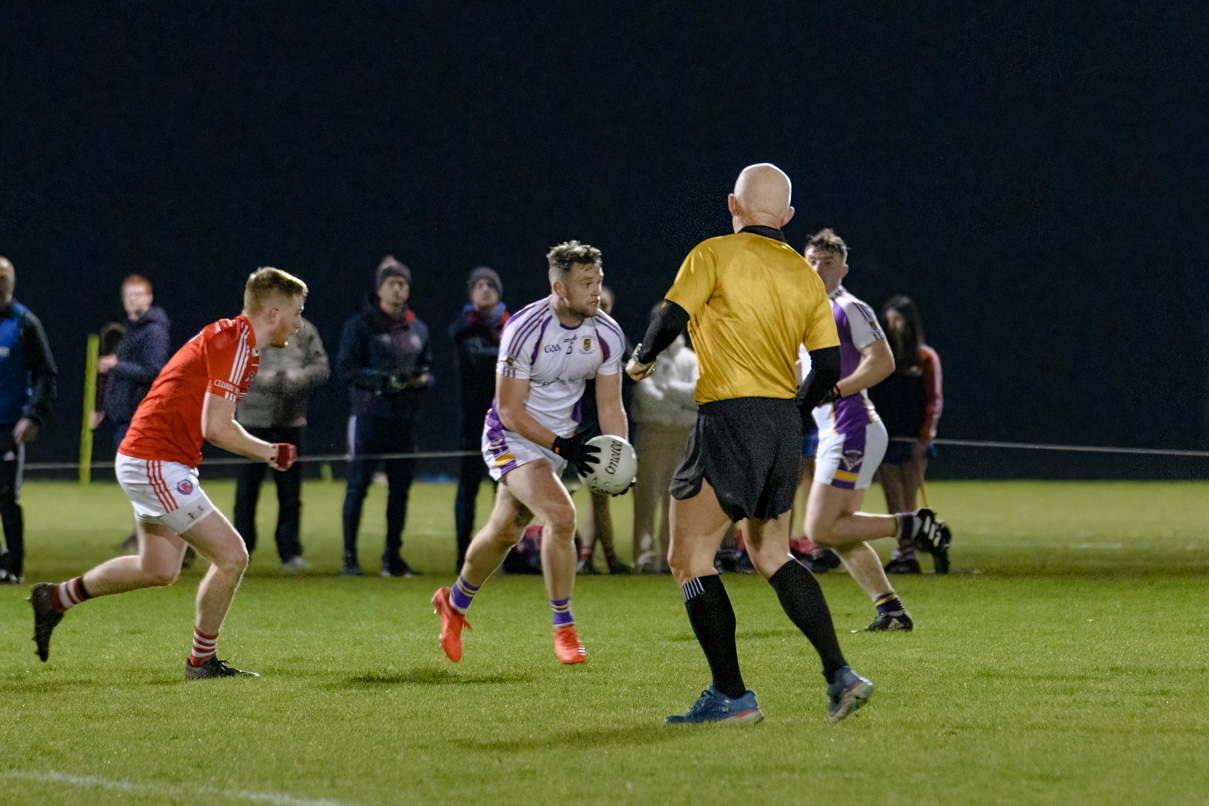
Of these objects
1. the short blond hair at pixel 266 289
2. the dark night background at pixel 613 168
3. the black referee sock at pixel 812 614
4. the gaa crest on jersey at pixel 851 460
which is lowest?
the black referee sock at pixel 812 614

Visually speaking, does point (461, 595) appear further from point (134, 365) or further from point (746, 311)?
point (134, 365)

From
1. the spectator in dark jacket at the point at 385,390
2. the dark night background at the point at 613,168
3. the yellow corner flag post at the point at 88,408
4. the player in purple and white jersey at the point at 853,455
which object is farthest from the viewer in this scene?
the dark night background at the point at 613,168

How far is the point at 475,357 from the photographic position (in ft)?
35.6

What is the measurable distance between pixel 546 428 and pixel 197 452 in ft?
5.03

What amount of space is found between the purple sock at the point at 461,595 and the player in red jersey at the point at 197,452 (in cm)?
99

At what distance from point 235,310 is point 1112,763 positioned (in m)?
23.8

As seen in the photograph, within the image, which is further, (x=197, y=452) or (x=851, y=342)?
(x=851, y=342)

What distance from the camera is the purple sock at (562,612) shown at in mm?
6543

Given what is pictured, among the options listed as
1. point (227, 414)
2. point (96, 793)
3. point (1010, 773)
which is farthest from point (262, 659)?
point (1010, 773)

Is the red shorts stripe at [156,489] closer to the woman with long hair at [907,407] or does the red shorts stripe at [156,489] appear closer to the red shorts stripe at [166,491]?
the red shorts stripe at [166,491]

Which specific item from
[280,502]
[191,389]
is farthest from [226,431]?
[280,502]

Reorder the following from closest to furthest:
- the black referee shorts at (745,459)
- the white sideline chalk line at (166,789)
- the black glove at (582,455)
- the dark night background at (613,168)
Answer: the white sideline chalk line at (166,789) → the black referee shorts at (745,459) → the black glove at (582,455) → the dark night background at (613,168)

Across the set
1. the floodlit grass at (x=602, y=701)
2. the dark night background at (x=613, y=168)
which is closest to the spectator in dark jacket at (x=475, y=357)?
the floodlit grass at (x=602, y=701)

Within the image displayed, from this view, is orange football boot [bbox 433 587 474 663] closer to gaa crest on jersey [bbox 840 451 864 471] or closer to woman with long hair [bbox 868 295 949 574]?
gaa crest on jersey [bbox 840 451 864 471]
